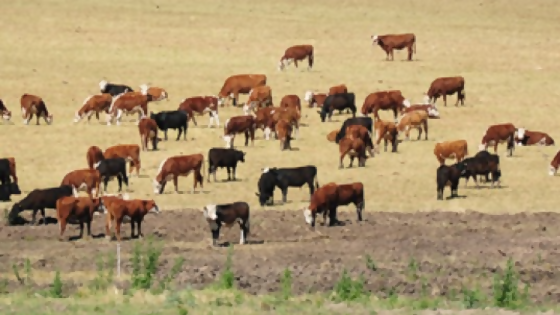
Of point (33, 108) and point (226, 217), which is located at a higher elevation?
point (33, 108)

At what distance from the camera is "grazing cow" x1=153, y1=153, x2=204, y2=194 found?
2881 cm

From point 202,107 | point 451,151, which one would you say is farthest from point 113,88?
point 451,151

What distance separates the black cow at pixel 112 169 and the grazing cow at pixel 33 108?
25.3 feet

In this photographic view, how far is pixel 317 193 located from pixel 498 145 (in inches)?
415

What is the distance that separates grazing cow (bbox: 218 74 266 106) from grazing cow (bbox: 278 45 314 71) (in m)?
4.53

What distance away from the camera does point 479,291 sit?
19.2 meters

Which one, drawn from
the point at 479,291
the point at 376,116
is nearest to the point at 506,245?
the point at 479,291

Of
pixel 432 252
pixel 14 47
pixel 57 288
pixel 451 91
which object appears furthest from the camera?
pixel 14 47

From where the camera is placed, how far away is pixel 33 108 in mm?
36500

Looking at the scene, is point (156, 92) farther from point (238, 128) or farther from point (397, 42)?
point (397, 42)

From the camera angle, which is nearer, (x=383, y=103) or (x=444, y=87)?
(x=383, y=103)

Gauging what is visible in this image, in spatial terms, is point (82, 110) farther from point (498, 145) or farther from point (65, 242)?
point (65, 242)

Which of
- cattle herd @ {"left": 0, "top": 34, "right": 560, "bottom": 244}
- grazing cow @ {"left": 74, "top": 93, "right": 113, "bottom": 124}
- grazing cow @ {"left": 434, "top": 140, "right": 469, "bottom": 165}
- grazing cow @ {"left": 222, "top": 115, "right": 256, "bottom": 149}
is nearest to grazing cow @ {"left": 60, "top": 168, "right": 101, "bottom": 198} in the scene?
cattle herd @ {"left": 0, "top": 34, "right": 560, "bottom": 244}

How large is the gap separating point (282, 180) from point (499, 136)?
7.27 meters
